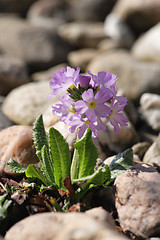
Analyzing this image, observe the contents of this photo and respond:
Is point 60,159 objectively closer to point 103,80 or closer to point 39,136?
point 39,136

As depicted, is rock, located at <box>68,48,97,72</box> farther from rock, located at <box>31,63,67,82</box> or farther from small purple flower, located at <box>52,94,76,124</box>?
small purple flower, located at <box>52,94,76,124</box>

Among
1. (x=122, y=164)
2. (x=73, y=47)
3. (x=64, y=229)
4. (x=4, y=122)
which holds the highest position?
(x=73, y=47)

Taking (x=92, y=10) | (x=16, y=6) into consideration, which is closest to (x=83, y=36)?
(x=92, y=10)

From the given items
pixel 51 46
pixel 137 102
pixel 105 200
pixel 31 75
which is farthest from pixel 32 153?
pixel 51 46

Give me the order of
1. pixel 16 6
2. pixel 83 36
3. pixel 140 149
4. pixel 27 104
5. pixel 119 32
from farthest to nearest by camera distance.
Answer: pixel 16 6 → pixel 119 32 → pixel 83 36 → pixel 27 104 → pixel 140 149

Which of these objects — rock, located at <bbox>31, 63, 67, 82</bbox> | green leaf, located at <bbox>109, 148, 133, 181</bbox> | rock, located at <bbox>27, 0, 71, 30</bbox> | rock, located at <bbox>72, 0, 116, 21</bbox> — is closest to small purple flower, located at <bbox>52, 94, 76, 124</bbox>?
green leaf, located at <bbox>109, 148, 133, 181</bbox>

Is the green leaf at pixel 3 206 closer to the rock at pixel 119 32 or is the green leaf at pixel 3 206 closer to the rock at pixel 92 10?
the rock at pixel 119 32

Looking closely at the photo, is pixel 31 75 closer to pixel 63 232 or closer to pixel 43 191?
pixel 43 191
